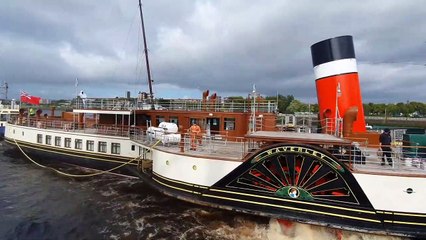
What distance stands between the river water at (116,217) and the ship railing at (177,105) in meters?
5.75

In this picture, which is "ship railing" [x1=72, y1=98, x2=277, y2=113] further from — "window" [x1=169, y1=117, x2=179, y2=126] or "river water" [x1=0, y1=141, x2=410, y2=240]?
"river water" [x1=0, y1=141, x2=410, y2=240]

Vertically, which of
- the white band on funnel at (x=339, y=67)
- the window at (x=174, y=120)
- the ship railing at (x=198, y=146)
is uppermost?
the white band on funnel at (x=339, y=67)

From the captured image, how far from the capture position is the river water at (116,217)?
1111 centimetres

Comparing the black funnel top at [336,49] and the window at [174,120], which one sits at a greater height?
the black funnel top at [336,49]

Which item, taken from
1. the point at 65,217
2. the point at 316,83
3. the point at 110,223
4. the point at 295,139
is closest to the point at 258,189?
the point at 295,139

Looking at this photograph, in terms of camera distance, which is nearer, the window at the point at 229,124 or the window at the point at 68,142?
the window at the point at 229,124

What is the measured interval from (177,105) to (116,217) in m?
8.75

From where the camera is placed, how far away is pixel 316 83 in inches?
614

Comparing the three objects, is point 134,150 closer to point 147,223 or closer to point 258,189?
point 147,223

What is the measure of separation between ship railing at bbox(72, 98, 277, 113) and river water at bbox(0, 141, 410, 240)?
5.75m

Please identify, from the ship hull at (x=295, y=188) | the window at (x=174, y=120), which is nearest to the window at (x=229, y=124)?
the window at (x=174, y=120)

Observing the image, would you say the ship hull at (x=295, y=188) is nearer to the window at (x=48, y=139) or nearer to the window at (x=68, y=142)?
the window at (x=68, y=142)

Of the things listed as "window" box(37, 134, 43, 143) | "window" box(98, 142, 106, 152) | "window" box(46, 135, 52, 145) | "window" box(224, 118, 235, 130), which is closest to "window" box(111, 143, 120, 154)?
"window" box(98, 142, 106, 152)

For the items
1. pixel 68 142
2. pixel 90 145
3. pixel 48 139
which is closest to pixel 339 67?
pixel 90 145
